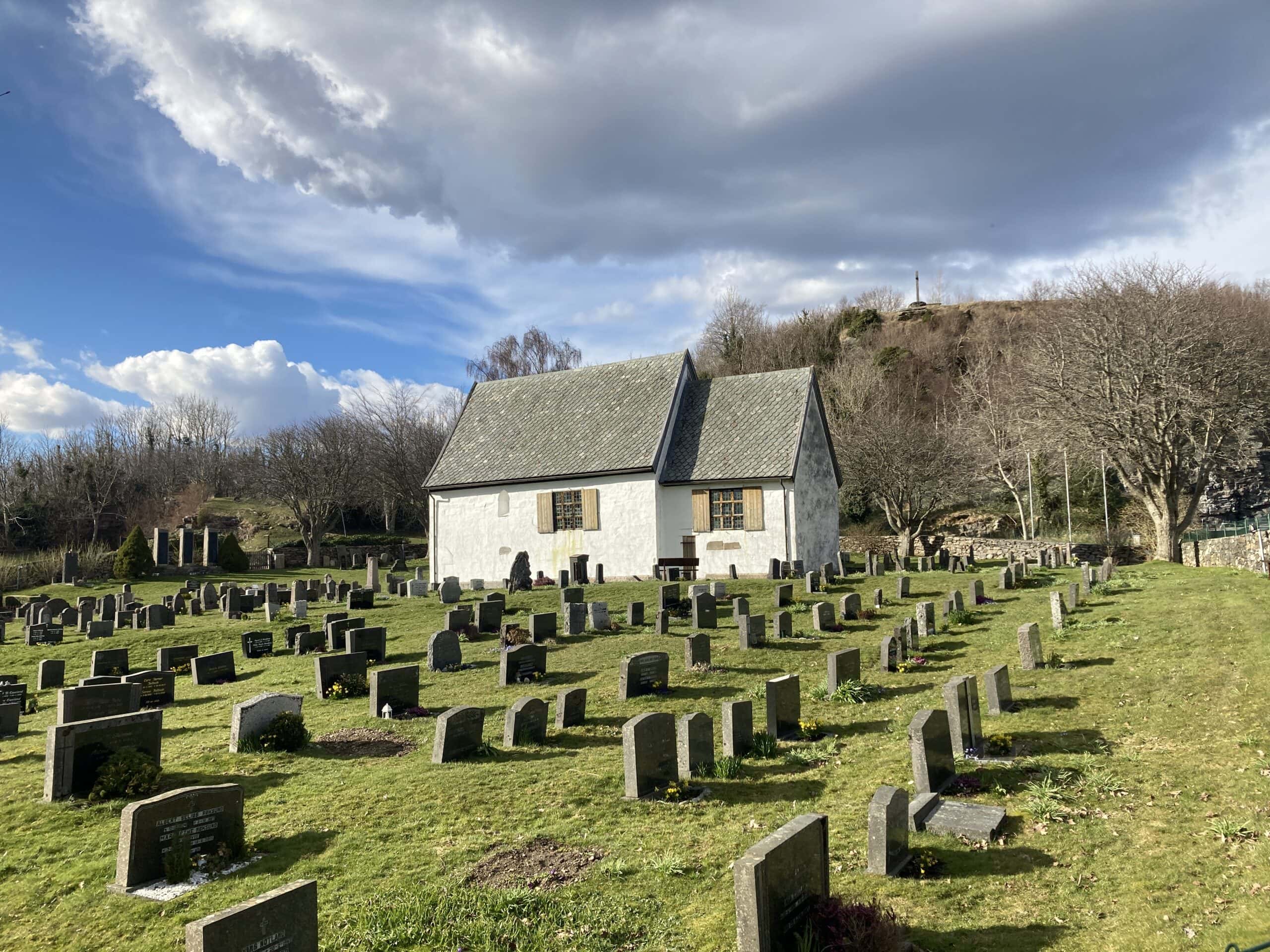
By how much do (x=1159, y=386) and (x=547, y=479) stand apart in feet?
79.2

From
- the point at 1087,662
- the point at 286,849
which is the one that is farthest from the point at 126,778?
the point at 1087,662

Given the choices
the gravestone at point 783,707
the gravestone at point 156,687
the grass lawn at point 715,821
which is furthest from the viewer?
the gravestone at point 156,687

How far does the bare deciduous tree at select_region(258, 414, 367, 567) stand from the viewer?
4894 cm

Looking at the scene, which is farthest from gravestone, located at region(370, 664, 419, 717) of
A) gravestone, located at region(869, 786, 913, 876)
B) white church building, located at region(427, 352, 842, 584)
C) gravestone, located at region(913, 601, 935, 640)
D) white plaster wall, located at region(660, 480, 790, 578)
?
white plaster wall, located at region(660, 480, 790, 578)

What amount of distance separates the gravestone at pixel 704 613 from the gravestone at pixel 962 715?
1027 centimetres

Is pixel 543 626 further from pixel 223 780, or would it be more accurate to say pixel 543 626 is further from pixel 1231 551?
pixel 1231 551

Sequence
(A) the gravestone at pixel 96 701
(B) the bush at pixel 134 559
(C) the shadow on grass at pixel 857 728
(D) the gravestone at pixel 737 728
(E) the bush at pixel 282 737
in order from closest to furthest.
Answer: (D) the gravestone at pixel 737 728, (C) the shadow on grass at pixel 857 728, (E) the bush at pixel 282 737, (A) the gravestone at pixel 96 701, (B) the bush at pixel 134 559

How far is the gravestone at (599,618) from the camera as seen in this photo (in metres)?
20.2

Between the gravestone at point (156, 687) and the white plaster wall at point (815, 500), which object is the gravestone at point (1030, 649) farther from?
the white plaster wall at point (815, 500)

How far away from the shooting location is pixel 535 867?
290 inches

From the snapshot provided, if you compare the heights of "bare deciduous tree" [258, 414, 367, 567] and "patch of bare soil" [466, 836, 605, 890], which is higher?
"bare deciduous tree" [258, 414, 367, 567]

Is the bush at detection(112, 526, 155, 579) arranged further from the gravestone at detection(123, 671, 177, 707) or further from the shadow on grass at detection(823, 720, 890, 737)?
the shadow on grass at detection(823, 720, 890, 737)

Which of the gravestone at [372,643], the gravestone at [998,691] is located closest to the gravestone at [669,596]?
the gravestone at [372,643]

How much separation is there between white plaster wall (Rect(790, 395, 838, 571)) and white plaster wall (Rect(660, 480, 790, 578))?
0.70 metres
